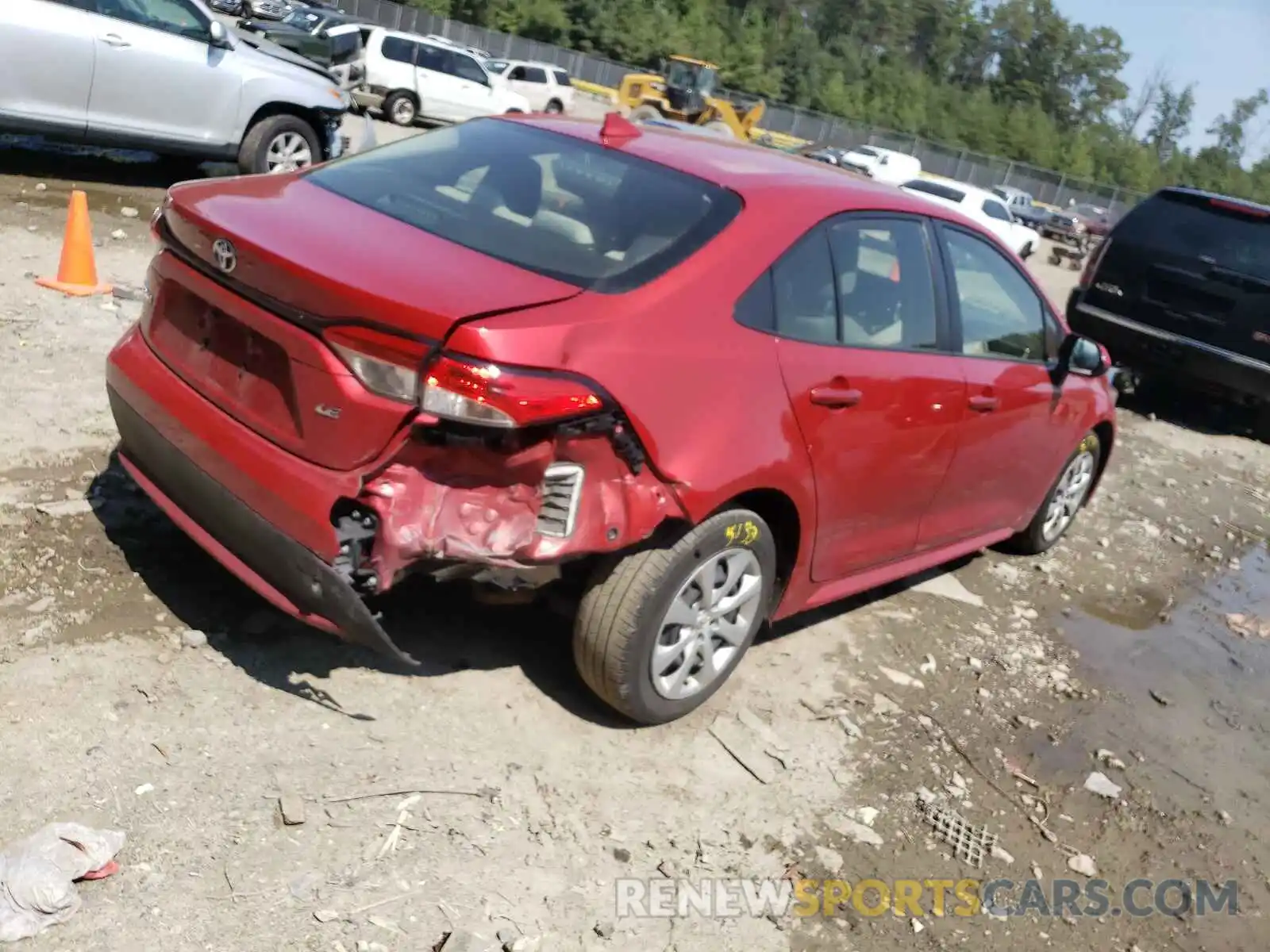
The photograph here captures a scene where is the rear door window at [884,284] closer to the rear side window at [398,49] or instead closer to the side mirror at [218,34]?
the side mirror at [218,34]

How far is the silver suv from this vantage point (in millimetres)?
8508

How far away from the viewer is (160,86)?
29.9 feet

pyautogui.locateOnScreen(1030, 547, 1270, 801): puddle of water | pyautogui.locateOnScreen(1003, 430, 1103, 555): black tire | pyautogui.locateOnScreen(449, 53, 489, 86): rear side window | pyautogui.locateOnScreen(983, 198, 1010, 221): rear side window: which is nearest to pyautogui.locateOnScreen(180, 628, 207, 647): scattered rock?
pyautogui.locateOnScreen(1030, 547, 1270, 801): puddle of water

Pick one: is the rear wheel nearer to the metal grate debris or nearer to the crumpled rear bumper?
the crumpled rear bumper

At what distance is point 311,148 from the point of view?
33.6ft

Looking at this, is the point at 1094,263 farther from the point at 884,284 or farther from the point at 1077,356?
the point at 884,284

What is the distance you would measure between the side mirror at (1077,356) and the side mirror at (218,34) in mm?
7100

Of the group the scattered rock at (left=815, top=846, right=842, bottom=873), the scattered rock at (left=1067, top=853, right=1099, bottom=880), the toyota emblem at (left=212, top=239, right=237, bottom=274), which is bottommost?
the scattered rock at (left=815, top=846, right=842, bottom=873)

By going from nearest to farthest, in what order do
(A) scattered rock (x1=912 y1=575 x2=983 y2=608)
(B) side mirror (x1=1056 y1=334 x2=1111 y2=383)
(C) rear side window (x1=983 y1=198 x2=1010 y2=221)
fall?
(B) side mirror (x1=1056 y1=334 x2=1111 y2=383)
(A) scattered rock (x1=912 y1=575 x2=983 y2=608)
(C) rear side window (x1=983 y1=198 x2=1010 y2=221)

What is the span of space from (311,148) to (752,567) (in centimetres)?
784

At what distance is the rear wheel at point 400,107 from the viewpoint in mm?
21906

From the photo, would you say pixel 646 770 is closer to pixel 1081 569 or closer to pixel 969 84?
pixel 1081 569

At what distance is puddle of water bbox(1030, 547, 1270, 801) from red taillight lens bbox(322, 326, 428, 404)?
8.94 ft

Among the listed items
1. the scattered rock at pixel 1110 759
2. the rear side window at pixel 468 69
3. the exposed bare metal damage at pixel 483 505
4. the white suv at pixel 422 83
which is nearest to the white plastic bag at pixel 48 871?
the exposed bare metal damage at pixel 483 505
